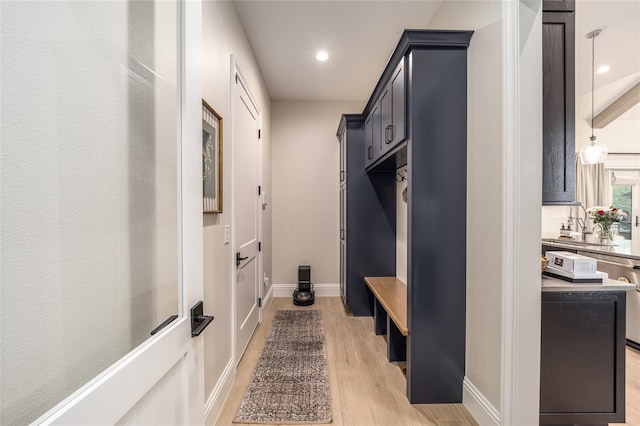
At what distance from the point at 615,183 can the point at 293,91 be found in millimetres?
5592

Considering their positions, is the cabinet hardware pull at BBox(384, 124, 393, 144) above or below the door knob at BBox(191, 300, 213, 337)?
above

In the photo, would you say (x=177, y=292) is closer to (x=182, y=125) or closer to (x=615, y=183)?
(x=182, y=125)

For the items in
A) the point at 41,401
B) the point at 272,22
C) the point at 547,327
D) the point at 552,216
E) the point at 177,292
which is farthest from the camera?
the point at 552,216

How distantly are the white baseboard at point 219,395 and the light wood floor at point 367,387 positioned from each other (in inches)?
1.8

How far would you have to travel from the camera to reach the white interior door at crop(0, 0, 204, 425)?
0.49 m

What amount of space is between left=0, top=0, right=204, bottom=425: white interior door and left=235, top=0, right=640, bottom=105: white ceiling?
1.72 metres

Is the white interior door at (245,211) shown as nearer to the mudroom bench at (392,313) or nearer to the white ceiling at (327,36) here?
the white ceiling at (327,36)

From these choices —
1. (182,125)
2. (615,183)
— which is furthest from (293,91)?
(615,183)

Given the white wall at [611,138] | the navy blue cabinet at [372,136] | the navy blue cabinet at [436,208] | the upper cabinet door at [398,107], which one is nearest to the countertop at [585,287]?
the navy blue cabinet at [436,208]

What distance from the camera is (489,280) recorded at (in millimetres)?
1554

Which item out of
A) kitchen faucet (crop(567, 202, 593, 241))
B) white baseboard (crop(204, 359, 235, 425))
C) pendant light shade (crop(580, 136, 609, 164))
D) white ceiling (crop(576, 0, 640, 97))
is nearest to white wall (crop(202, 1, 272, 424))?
white baseboard (crop(204, 359, 235, 425))

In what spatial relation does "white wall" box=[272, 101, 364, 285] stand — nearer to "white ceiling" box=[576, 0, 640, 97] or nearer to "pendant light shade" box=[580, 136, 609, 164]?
"white ceiling" box=[576, 0, 640, 97]

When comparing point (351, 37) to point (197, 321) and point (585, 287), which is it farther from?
point (197, 321)

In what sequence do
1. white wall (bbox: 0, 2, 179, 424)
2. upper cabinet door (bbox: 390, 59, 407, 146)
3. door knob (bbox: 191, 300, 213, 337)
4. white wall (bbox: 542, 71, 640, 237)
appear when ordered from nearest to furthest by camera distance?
1. white wall (bbox: 0, 2, 179, 424)
2. door knob (bbox: 191, 300, 213, 337)
3. upper cabinet door (bbox: 390, 59, 407, 146)
4. white wall (bbox: 542, 71, 640, 237)
